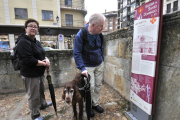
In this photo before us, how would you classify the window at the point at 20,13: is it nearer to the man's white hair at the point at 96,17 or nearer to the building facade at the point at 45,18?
the building facade at the point at 45,18

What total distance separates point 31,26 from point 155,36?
2.21m

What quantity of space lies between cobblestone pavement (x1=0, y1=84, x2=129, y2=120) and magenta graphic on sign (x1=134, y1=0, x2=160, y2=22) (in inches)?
82.2

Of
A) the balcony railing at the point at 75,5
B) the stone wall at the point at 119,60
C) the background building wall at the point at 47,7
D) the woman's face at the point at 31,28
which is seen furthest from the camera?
the balcony railing at the point at 75,5

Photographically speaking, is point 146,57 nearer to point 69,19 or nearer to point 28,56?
point 28,56

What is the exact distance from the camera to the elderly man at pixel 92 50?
191 cm

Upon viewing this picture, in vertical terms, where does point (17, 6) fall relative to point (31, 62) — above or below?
above

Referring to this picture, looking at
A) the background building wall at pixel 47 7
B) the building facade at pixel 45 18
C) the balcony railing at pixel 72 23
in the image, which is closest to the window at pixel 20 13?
the building facade at pixel 45 18

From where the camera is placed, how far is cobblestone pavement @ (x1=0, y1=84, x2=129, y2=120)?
2.39 m

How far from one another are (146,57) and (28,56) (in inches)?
80.7

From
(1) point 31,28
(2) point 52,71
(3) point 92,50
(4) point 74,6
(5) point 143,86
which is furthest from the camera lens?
(4) point 74,6

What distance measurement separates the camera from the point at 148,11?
1619 mm

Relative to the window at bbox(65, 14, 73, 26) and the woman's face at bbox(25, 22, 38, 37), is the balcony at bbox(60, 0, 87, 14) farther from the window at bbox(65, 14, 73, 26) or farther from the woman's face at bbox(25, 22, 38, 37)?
the woman's face at bbox(25, 22, 38, 37)

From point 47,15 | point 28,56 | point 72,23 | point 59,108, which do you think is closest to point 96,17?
point 28,56

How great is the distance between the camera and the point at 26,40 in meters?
1.92
